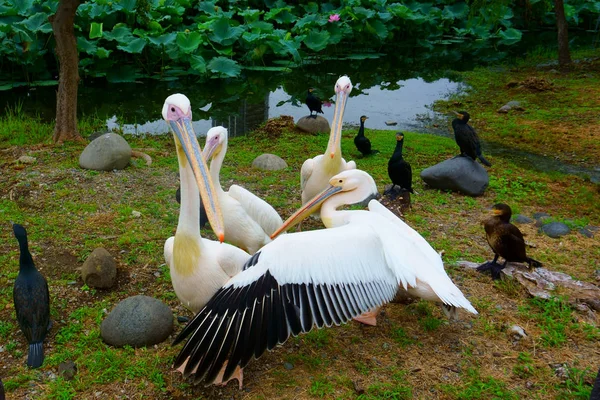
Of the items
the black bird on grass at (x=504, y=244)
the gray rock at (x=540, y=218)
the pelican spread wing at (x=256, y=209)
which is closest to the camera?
the black bird on grass at (x=504, y=244)

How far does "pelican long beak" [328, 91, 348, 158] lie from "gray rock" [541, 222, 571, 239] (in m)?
1.73

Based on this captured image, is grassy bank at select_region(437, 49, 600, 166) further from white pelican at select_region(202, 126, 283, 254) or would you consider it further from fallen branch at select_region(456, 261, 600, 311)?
white pelican at select_region(202, 126, 283, 254)

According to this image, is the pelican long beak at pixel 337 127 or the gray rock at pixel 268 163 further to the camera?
the gray rock at pixel 268 163

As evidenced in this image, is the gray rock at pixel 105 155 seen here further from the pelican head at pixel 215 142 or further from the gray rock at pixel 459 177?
the gray rock at pixel 459 177

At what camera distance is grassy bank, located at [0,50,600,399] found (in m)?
2.46

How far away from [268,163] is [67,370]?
3.44 metres

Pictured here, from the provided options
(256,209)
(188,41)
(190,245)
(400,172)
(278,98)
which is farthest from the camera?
(278,98)

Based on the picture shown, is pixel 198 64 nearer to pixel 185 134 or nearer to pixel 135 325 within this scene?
pixel 185 134

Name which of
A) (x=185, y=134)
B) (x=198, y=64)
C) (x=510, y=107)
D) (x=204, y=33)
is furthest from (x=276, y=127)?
(x=204, y=33)

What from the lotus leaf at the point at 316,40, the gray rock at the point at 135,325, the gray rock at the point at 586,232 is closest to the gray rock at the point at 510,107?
the gray rock at the point at 586,232

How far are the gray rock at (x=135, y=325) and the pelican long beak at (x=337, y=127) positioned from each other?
6.37 feet

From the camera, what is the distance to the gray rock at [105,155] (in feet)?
16.9

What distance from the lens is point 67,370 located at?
8.22 feet

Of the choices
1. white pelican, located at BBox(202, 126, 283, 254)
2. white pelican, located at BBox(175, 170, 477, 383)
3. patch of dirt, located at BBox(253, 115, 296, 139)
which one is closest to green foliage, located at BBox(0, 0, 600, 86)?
patch of dirt, located at BBox(253, 115, 296, 139)
